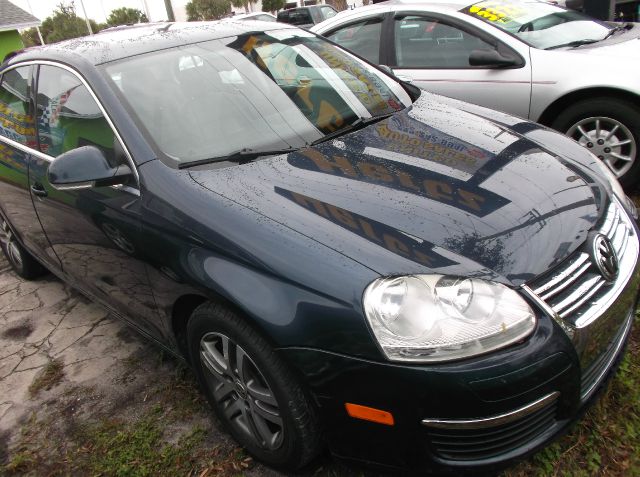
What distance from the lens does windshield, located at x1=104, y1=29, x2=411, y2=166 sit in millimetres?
2242

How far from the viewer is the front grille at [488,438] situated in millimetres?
1550

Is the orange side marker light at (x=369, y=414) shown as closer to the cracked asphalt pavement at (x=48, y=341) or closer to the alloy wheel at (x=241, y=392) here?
the alloy wheel at (x=241, y=392)

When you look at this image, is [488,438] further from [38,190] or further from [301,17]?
[301,17]

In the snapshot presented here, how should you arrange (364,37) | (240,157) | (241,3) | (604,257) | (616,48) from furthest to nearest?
(241,3), (364,37), (616,48), (240,157), (604,257)

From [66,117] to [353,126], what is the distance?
4.57 ft

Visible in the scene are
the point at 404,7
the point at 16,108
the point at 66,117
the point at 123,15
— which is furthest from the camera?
the point at 123,15

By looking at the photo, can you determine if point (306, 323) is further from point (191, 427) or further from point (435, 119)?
point (435, 119)

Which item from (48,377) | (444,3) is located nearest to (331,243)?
(48,377)

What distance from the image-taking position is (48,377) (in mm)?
2801

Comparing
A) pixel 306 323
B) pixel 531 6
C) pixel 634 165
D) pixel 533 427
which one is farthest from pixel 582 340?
pixel 531 6

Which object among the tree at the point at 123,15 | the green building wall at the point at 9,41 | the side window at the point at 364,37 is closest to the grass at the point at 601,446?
the side window at the point at 364,37

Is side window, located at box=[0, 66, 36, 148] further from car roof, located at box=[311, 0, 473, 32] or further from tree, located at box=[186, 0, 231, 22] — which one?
tree, located at box=[186, 0, 231, 22]

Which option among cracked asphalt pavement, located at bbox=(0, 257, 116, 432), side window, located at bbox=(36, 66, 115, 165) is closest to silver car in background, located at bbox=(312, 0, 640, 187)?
side window, located at bbox=(36, 66, 115, 165)

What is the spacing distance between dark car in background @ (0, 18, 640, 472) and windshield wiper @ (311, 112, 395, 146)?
0.8 inches
